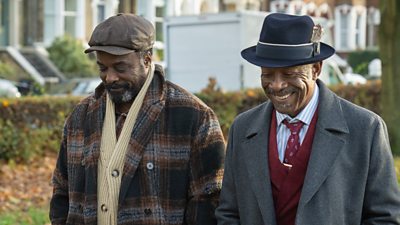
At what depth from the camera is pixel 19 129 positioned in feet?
45.3

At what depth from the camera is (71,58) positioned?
32438 millimetres

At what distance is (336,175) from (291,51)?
582mm

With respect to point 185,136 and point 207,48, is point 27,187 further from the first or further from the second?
point 207,48

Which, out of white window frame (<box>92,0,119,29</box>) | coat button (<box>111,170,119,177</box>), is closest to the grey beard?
coat button (<box>111,170,119,177</box>)

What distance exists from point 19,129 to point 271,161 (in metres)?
9.76

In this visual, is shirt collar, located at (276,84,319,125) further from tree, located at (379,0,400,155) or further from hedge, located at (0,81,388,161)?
tree, located at (379,0,400,155)

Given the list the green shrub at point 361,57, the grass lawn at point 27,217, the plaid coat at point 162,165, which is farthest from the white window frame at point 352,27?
the plaid coat at point 162,165

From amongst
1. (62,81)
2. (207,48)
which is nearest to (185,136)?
(207,48)

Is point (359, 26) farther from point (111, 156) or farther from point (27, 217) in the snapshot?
point (111, 156)

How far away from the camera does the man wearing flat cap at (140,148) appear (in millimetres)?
4816

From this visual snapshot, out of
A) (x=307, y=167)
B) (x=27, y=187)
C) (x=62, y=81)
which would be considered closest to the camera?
(x=307, y=167)

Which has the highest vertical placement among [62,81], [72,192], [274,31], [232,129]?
[274,31]

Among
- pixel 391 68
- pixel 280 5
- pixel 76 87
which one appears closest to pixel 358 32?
pixel 280 5

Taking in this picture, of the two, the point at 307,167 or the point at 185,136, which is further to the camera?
the point at 185,136
